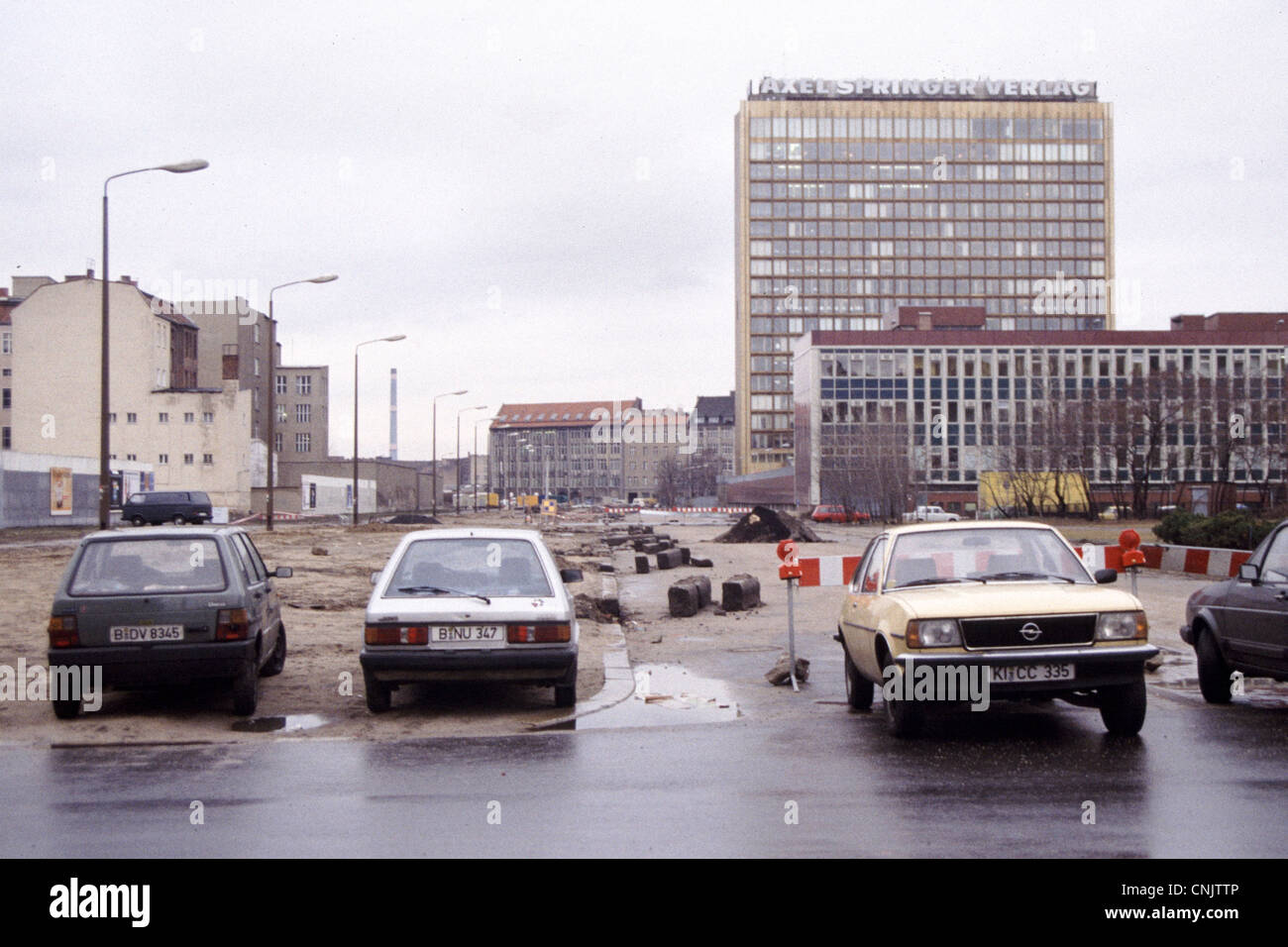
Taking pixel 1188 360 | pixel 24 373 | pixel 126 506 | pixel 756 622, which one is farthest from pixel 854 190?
pixel 756 622

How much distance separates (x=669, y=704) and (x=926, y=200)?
422 feet

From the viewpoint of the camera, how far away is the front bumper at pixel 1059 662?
25.4ft

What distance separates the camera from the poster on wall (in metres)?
52.4

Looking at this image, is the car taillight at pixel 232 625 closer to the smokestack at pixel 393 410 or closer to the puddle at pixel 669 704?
the puddle at pixel 669 704

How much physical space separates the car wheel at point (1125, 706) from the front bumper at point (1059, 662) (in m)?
0.24

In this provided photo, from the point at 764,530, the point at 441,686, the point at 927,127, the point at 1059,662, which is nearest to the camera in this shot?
the point at 1059,662

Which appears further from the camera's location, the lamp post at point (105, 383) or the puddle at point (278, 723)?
the lamp post at point (105, 383)

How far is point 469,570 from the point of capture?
9820 mm

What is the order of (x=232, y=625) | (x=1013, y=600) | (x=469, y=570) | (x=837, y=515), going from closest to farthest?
1. (x=1013, y=600)
2. (x=232, y=625)
3. (x=469, y=570)
4. (x=837, y=515)

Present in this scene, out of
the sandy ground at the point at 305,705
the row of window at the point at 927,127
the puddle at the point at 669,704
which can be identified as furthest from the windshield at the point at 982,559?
the row of window at the point at 927,127

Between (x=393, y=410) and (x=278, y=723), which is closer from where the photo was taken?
(x=278, y=723)

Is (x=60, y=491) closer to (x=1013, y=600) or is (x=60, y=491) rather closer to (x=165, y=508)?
(x=165, y=508)

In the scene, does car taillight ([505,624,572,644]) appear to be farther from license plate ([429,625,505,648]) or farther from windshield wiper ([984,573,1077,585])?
windshield wiper ([984,573,1077,585])

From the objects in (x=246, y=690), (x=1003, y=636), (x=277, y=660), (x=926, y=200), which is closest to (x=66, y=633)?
(x=246, y=690)
